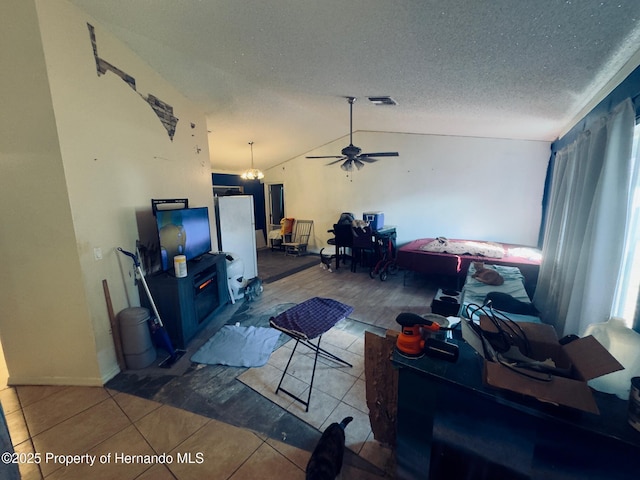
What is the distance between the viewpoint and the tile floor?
1.47 m

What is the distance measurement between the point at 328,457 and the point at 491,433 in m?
0.79

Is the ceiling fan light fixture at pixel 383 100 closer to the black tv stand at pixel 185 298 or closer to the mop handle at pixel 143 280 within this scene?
the black tv stand at pixel 185 298

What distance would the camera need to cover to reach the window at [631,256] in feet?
5.22

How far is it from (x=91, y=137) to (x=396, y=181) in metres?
5.25

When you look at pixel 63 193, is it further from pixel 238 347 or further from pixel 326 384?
pixel 326 384

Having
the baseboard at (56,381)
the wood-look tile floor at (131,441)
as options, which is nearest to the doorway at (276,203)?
the baseboard at (56,381)

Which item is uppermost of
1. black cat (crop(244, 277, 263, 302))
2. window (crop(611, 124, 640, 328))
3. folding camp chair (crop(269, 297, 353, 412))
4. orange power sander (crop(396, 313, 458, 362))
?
window (crop(611, 124, 640, 328))

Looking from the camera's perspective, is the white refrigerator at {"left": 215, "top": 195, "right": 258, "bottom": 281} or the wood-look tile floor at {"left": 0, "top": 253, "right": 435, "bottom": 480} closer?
the wood-look tile floor at {"left": 0, "top": 253, "right": 435, "bottom": 480}

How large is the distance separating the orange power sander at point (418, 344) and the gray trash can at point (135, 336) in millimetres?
2235

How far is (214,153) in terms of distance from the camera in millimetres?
5641

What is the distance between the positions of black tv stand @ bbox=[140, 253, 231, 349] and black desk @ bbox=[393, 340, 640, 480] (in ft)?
7.23

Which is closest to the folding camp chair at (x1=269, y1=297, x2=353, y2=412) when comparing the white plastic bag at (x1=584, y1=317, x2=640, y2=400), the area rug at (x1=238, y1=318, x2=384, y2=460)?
the area rug at (x1=238, y1=318, x2=384, y2=460)

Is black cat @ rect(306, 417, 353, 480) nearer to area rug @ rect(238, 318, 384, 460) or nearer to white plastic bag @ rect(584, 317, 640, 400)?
area rug @ rect(238, 318, 384, 460)

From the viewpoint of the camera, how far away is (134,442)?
1643 mm
